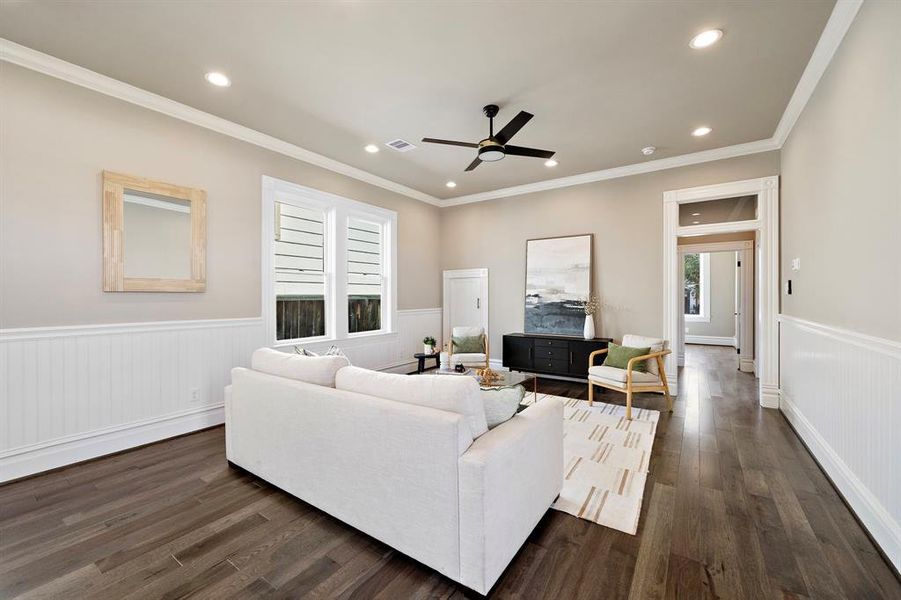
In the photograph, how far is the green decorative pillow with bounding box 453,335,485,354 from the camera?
576 cm

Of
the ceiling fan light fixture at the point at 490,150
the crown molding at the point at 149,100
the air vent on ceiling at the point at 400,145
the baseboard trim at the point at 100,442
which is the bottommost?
the baseboard trim at the point at 100,442

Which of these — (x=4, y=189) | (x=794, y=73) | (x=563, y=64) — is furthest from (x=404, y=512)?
(x=794, y=73)

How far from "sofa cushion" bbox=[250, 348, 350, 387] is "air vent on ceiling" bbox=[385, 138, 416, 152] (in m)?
2.91

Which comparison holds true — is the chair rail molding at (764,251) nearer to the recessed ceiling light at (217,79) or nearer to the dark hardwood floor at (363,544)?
the dark hardwood floor at (363,544)

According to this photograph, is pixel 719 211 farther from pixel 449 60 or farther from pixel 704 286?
pixel 704 286

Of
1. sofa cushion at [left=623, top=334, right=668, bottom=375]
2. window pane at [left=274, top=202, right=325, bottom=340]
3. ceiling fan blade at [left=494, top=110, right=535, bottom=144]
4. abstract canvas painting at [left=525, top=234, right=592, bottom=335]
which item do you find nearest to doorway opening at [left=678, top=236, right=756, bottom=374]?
abstract canvas painting at [left=525, top=234, right=592, bottom=335]

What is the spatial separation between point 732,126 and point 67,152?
6256 millimetres

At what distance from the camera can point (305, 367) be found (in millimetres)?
2441

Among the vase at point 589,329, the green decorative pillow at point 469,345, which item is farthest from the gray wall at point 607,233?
the green decorative pillow at point 469,345

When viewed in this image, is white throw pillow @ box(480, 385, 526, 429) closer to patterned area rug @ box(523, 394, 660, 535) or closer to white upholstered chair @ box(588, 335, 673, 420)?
patterned area rug @ box(523, 394, 660, 535)

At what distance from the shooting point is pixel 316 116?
385 cm

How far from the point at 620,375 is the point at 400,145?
12.2ft

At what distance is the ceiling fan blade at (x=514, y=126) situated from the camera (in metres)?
3.09

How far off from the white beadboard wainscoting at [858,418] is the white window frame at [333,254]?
16.3ft
